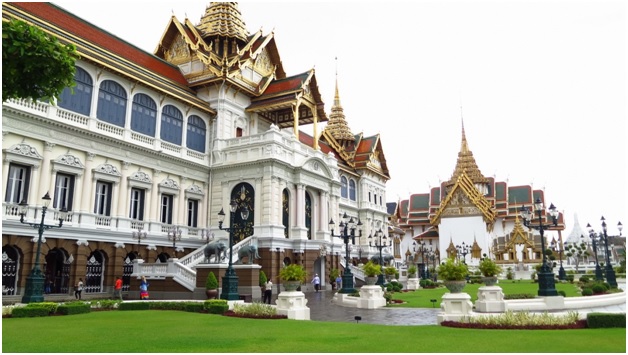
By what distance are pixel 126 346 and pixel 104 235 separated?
16693mm

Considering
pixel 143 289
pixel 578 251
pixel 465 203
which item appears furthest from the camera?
pixel 465 203

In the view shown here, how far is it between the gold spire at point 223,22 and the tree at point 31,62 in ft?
92.7

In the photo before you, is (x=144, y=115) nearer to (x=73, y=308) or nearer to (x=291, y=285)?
(x=73, y=308)

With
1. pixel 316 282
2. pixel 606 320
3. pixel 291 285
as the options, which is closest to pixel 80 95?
pixel 291 285

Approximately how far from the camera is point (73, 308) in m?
16.2

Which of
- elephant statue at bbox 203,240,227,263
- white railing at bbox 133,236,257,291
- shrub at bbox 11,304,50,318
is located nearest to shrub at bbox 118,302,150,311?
shrub at bbox 11,304,50,318

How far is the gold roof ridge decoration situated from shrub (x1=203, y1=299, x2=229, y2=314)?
6605 centimetres

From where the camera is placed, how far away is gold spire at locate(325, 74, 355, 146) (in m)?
55.4

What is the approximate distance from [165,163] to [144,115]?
3014 millimetres

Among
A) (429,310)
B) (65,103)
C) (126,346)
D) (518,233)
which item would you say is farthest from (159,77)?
(518,233)

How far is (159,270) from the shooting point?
24.1m

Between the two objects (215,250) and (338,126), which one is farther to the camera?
(338,126)

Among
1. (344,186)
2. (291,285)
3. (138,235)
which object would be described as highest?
(344,186)

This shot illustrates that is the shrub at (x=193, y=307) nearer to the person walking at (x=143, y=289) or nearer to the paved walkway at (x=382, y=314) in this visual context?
the paved walkway at (x=382, y=314)
